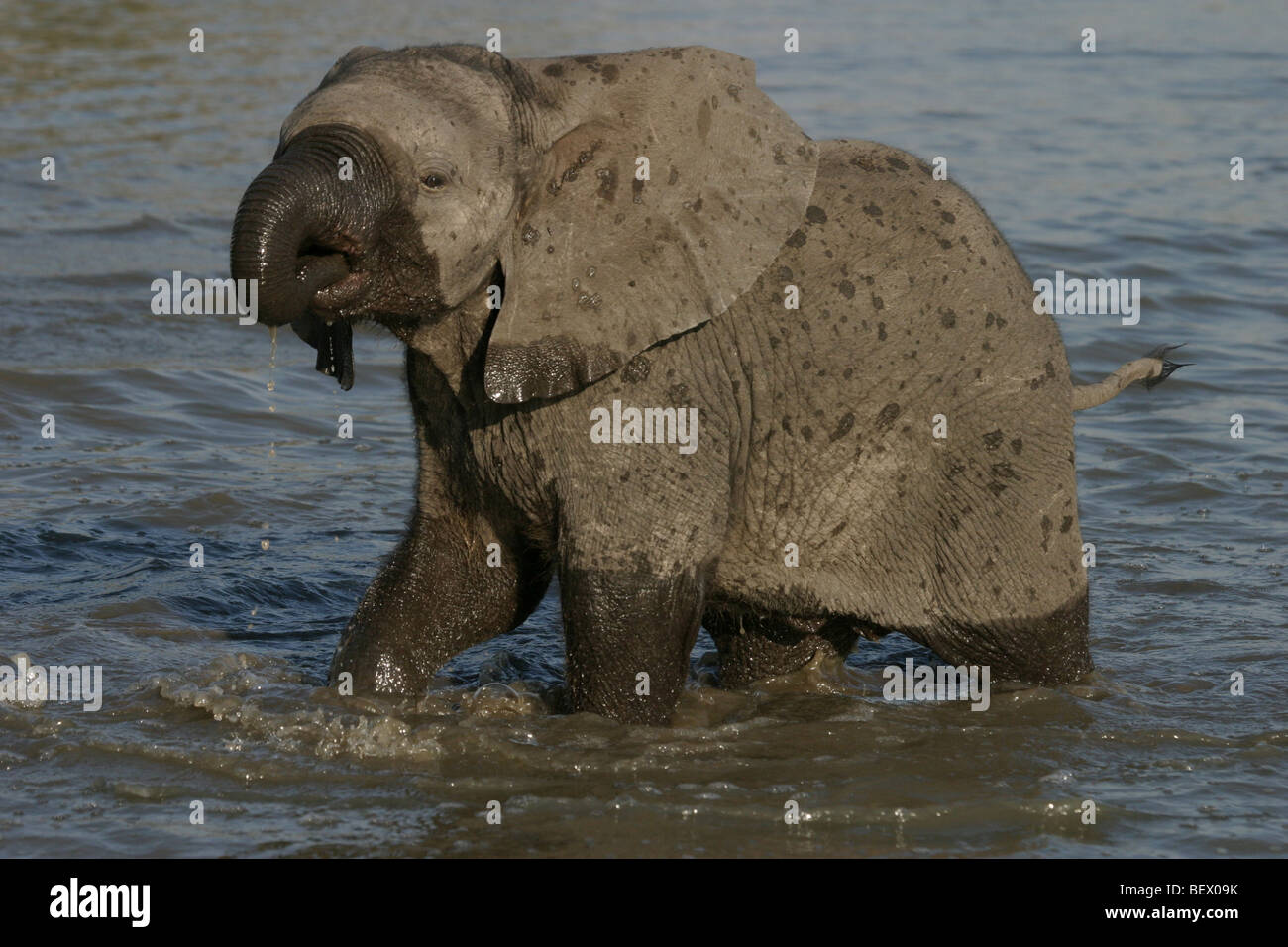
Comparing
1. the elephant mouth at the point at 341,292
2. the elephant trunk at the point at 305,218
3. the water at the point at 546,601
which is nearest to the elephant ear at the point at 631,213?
the elephant mouth at the point at 341,292

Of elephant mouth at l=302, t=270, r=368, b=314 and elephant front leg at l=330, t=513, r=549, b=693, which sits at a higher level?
elephant mouth at l=302, t=270, r=368, b=314

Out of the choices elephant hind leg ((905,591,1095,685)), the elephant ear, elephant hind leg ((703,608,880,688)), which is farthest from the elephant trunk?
elephant hind leg ((905,591,1095,685))

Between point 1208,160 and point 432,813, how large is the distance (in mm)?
14023

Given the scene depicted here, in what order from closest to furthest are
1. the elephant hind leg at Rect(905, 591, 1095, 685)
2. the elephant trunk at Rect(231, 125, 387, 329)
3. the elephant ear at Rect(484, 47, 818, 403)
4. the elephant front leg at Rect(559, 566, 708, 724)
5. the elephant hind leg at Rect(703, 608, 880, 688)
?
the elephant trunk at Rect(231, 125, 387, 329), the elephant ear at Rect(484, 47, 818, 403), the elephant front leg at Rect(559, 566, 708, 724), the elephant hind leg at Rect(905, 591, 1095, 685), the elephant hind leg at Rect(703, 608, 880, 688)

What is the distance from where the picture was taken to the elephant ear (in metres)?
6.15

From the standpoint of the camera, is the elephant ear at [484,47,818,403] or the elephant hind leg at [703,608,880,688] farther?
the elephant hind leg at [703,608,880,688]

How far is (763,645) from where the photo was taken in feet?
25.9

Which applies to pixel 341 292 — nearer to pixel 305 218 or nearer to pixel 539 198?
pixel 305 218

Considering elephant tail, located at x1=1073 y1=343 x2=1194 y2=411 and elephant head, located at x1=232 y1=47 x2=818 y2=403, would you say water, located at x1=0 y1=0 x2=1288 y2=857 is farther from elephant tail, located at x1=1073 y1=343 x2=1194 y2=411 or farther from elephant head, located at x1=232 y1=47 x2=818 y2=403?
elephant head, located at x1=232 y1=47 x2=818 y2=403

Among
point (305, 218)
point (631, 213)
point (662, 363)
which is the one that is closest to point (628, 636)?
point (662, 363)

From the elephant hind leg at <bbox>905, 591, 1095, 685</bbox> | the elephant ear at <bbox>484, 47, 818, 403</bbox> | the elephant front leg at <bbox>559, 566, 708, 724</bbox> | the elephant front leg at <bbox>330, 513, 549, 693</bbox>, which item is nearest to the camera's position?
the elephant ear at <bbox>484, 47, 818, 403</bbox>

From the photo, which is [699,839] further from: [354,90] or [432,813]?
[354,90]

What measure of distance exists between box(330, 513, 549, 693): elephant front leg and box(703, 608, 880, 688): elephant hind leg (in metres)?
0.95
